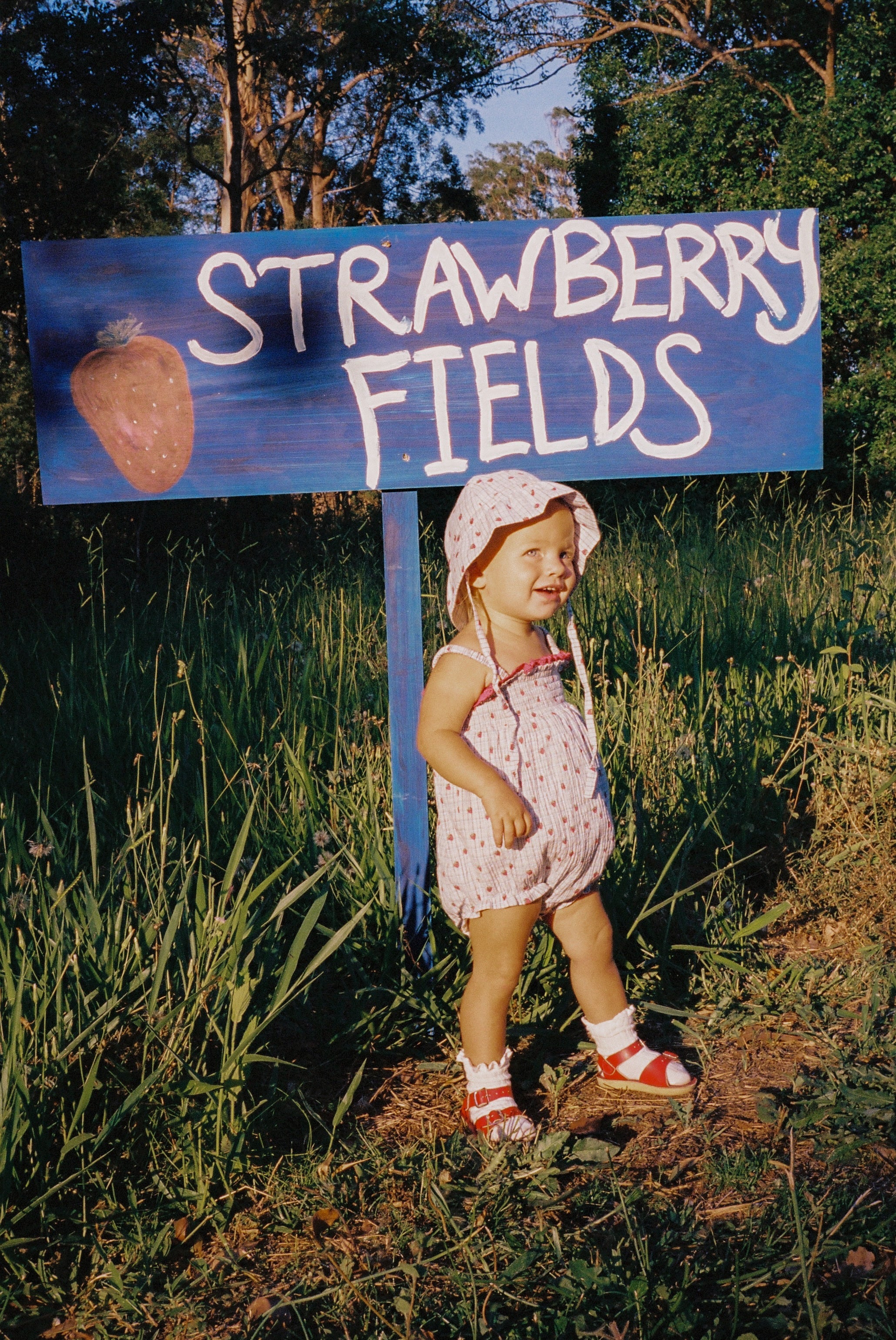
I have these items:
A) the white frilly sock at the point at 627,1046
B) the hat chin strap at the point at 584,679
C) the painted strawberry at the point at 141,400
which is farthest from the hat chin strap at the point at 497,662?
the painted strawberry at the point at 141,400

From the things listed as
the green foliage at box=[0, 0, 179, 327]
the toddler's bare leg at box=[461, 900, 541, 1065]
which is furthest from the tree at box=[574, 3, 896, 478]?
the toddler's bare leg at box=[461, 900, 541, 1065]

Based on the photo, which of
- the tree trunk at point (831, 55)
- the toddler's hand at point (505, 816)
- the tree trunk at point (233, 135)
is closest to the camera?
the toddler's hand at point (505, 816)

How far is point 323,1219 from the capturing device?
187 cm

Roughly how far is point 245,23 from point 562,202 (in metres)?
19.2

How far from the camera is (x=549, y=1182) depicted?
6.27 feet

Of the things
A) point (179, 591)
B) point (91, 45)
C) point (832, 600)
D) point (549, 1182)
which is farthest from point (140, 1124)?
point (91, 45)

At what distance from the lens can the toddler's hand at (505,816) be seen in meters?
1.95

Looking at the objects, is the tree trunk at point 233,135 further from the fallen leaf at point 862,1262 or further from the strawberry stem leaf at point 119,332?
the fallen leaf at point 862,1262

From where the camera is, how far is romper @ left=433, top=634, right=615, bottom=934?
6.75 ft

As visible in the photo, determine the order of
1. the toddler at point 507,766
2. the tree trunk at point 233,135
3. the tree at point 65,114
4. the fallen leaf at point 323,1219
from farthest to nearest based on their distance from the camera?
the tree trunk at point 233,135, the tree at point 65,114, the toddler at point 507,766, the fallen leaf at point 323,1219

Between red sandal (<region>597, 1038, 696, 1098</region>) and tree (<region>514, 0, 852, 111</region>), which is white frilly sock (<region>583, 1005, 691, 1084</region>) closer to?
red sandal (<region>597, 1038, 696, 1098</region>)

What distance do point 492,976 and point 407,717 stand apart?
641 millimetres

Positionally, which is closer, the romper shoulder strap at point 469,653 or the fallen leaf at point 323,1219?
the fallen leaf at point 323,1219

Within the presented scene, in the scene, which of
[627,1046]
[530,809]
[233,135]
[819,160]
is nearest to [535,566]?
[530,809]
